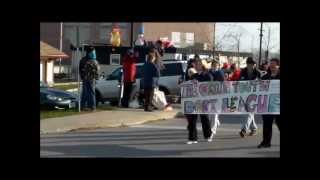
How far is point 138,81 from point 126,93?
100 cm

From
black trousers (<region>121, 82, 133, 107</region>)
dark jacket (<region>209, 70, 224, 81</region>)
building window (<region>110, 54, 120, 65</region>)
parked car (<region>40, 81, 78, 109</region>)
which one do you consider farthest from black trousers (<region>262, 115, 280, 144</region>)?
building window (<region>110, 54, 120, 65</region>)

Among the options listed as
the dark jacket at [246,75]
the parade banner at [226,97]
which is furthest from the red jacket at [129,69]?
the dark jacket at [246,75]

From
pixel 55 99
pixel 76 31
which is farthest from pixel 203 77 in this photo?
pixel 55 99

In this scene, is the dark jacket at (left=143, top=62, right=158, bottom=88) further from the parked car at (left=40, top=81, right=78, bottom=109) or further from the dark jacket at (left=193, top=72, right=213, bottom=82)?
the dark jacket at (left=193, top=72, right=213, bottom=82)

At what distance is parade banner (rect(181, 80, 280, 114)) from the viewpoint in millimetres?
10377

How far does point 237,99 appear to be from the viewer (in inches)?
415

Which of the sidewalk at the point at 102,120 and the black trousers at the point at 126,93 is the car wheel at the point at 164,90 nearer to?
the black trousers at the point at 126,93

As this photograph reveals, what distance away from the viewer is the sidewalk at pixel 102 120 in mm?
12906

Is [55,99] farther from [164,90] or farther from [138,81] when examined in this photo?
[164,90]
